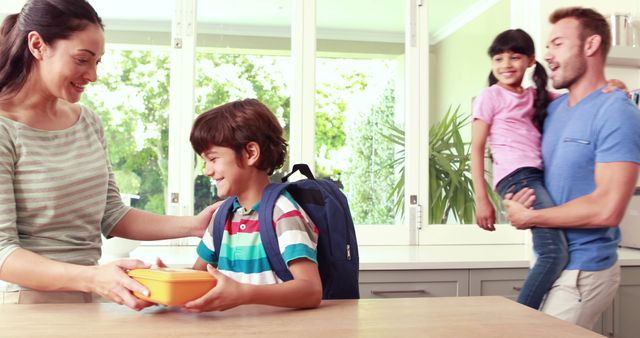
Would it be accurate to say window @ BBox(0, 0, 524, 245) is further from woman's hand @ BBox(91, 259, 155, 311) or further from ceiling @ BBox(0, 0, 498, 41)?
woman's hand @ BBox(91, 259, 155, 311)

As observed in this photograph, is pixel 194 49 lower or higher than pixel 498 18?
lower

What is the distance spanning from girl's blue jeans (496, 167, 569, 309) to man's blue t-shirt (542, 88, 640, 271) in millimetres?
28

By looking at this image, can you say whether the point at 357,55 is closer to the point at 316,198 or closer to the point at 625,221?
the point at 625,221

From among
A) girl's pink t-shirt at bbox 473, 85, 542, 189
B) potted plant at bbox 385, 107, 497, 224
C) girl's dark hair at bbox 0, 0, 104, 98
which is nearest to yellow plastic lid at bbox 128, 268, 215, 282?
girl's dark hair at bbox 0, 0, 104, 98

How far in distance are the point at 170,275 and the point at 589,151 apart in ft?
3.73

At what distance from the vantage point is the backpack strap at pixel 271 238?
1500 mm

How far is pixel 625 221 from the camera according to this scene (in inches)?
131

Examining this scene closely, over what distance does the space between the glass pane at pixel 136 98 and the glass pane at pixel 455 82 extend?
137 centimetres

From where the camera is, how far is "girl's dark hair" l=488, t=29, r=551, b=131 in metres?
2.03

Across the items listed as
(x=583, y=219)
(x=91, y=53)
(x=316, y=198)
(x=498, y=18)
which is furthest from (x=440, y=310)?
(x=498, y=18)

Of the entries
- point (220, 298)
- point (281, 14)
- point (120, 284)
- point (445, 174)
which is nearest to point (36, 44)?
point (120, 284)

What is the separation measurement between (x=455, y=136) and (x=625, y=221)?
3.05 feet

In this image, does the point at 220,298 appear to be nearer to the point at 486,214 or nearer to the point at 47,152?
the point at 47,152

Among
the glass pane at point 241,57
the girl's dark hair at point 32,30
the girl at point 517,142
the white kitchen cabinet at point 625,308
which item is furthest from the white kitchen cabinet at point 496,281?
the girl's dark hair at point 32,30
